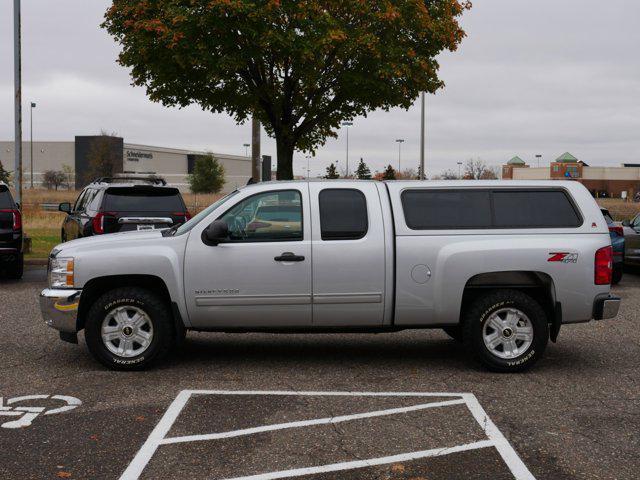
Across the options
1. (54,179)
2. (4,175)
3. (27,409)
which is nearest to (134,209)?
(27,409)

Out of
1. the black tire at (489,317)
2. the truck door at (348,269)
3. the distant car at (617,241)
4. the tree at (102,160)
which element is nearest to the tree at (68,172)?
the tree at (102,160)

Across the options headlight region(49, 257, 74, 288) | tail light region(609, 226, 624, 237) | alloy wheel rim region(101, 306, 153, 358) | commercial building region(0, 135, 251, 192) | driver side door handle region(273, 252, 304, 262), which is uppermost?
commercial building region(0, 135, 251, 192)

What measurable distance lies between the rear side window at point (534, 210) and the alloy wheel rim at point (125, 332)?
346 centimetres

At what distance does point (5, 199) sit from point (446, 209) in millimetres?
8689

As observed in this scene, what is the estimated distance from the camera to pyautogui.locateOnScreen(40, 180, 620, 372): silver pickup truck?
7.18 metres

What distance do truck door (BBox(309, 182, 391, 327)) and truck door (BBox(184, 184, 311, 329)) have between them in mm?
103

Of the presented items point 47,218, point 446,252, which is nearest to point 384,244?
A: point 446,252

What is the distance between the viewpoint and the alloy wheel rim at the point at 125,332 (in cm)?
725

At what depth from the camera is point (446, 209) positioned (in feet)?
24.2

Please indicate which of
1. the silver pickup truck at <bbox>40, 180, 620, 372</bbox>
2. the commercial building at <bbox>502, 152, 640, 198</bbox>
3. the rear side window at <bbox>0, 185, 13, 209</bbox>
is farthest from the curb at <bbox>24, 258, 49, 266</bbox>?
the commercial building at <bbox>502, 152, 640, 198</bbox>

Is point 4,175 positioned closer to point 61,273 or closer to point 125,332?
point 61,273

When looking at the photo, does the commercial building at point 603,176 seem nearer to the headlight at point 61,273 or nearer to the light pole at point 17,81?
the light pole at point 17,81

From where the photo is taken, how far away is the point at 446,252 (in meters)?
7.22

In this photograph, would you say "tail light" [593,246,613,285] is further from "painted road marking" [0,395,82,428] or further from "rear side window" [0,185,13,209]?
"rear side window" [0,185,13,209]
